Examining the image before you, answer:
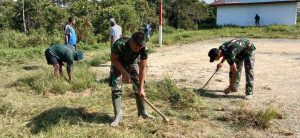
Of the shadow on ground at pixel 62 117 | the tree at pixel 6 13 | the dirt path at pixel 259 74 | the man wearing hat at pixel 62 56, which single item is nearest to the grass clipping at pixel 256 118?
the dirt path at pixel 259 74

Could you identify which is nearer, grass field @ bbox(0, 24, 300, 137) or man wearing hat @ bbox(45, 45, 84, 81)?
grass field @ bbox(0, 24, 300, 137)

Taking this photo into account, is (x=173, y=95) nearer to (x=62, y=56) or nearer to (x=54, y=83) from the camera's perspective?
(x=54, y=83)

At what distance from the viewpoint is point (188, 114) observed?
6.02 meters

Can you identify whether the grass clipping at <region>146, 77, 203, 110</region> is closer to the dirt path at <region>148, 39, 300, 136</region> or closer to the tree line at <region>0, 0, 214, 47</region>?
the dirt path at <region>148, 39, 300, 136</region>

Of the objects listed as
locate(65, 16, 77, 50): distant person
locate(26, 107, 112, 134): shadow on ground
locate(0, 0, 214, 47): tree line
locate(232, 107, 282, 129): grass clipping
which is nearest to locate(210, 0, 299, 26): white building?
locate(0, 0, 214, 47): tree line

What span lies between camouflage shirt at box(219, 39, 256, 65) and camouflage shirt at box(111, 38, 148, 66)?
179cm

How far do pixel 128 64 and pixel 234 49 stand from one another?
6.60 feet

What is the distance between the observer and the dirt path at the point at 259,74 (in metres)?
6.64

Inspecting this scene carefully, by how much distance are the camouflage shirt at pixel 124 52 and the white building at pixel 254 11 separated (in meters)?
24.7

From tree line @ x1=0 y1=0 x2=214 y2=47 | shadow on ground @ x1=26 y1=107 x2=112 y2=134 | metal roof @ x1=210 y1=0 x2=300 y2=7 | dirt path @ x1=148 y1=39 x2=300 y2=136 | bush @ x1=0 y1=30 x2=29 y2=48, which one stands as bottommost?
shadow on ground @ x1=26 y1=107 x2=112 y2=134

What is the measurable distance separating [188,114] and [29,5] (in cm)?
2299

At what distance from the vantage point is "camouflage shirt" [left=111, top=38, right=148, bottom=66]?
517cm

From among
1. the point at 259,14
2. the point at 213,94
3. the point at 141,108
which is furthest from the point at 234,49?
the point at 259,14

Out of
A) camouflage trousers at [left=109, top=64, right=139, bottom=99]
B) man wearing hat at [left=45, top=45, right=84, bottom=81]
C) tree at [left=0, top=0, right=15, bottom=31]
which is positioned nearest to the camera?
camouflage trousers at [left=109, top=64, right=139, bottom=99]
